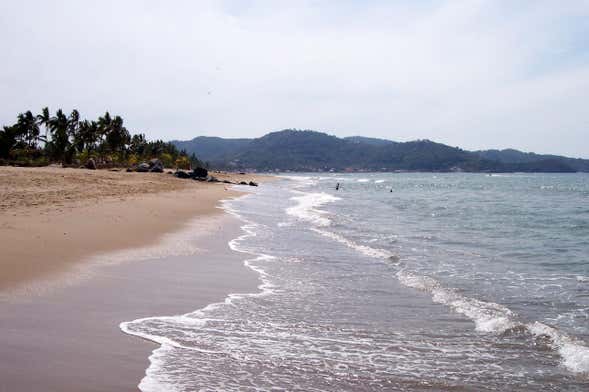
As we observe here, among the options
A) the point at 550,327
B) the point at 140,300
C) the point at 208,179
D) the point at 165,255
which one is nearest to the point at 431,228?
the point at 165,255

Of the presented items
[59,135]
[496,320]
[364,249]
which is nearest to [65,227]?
[364,249]

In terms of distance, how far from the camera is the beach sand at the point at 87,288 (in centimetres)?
545

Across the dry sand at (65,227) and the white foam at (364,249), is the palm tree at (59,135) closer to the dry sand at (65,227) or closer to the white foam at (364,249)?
the dry sand at (65,227)

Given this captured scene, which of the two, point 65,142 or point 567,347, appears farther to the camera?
point 65,142

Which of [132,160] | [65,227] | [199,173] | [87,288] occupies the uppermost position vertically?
[132,160]

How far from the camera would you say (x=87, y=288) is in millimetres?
8844

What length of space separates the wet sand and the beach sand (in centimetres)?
1

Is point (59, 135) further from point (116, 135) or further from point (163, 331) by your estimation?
point (163, 331)

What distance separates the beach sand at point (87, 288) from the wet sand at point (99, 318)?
0.01m

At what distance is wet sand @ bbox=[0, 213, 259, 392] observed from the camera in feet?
17.1

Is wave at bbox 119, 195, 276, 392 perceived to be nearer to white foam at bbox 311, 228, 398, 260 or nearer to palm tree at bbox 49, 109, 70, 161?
white foam at bbox 311, 228, 398, 260

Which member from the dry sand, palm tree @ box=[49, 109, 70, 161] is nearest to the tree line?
palm tree @ box=[49, 109, 70, 161]

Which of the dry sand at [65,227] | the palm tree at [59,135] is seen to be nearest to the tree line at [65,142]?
the palm tree at [59,135]

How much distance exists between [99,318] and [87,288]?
175cm
